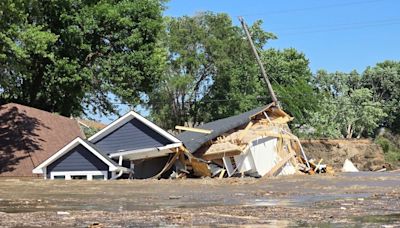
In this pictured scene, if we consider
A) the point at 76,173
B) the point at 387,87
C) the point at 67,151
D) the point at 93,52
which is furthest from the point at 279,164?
the point at 387,87

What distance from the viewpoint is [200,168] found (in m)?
30.1

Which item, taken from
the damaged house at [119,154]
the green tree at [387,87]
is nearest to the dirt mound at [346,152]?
the green tree at [387,87]

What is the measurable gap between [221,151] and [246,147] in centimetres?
144

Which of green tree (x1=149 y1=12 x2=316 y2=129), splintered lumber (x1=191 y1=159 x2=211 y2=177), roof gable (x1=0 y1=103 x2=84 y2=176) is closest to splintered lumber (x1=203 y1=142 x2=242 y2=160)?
splintered lumber (x1=191 y1=159 x2=211 y2=177)

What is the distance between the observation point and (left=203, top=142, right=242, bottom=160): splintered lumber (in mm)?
29409

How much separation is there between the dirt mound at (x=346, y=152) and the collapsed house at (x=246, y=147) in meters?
26.0

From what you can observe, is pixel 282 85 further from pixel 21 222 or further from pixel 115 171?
pixel 21 222

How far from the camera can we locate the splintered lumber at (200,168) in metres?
29.8

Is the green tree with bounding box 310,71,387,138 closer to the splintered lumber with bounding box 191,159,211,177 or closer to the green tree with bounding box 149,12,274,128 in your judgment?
the green tree with bounding box 149,12,274,128

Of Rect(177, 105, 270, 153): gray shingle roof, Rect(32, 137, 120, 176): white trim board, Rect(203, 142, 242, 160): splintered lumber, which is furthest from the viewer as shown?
Rect(177, 105, 270, 153): gray shingle roof

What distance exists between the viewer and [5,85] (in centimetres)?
3053

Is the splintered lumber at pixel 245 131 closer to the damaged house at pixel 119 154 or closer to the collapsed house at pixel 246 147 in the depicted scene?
the collapsed house at pixel 246 147

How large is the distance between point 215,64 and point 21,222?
45.0 metres

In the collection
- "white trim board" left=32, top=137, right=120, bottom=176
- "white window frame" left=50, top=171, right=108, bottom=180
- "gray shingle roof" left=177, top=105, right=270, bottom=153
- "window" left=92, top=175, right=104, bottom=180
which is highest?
"gray shingle roof" left=177, top=105, right=270, bottom=153
